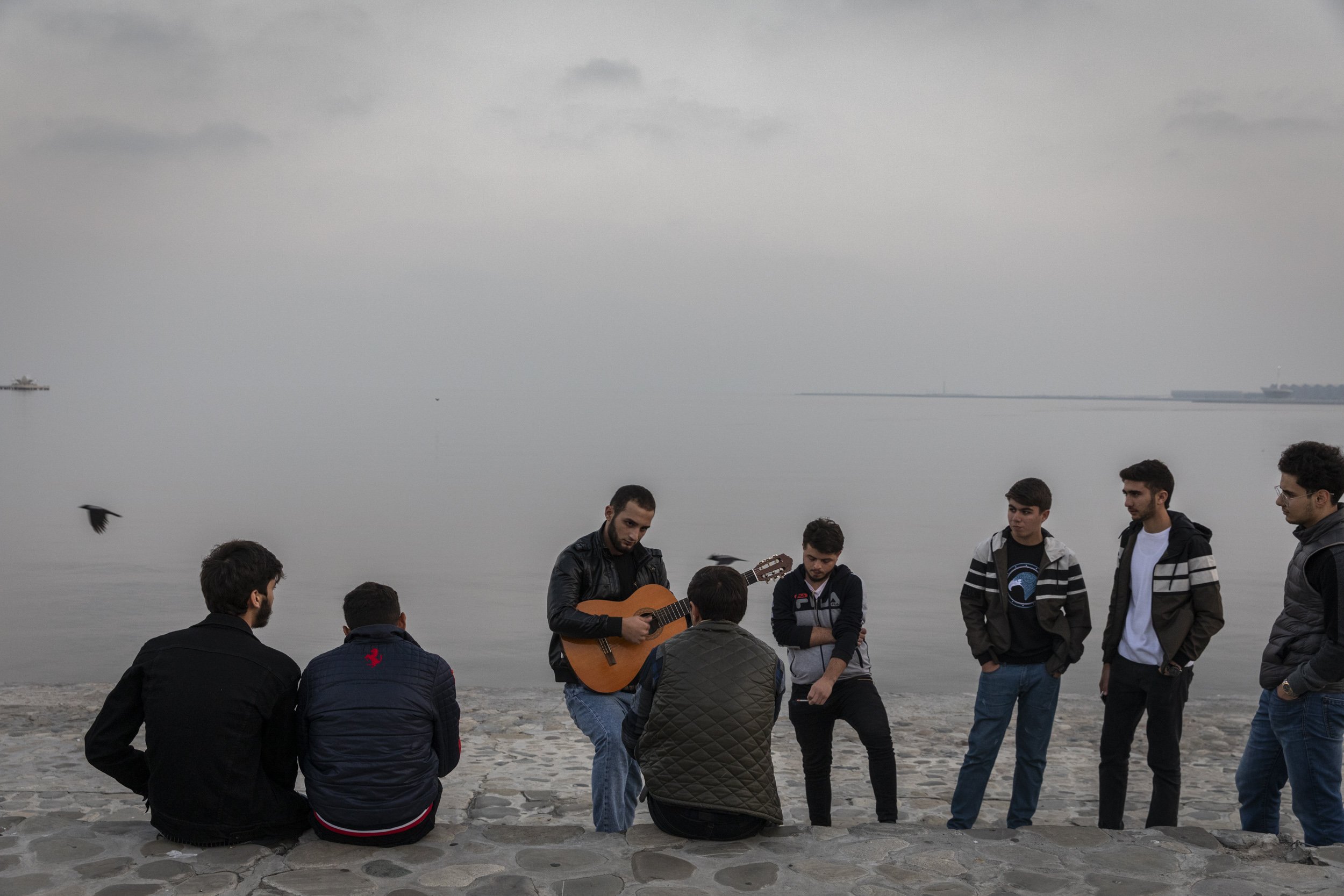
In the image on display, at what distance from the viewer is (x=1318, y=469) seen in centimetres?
489

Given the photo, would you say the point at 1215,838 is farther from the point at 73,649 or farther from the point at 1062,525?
the point at 1062,525

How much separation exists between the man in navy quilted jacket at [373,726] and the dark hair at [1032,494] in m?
2.95

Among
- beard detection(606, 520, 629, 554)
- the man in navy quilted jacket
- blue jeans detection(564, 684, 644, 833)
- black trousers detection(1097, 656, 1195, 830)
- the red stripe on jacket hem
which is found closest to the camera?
the man in navy quilted jacket

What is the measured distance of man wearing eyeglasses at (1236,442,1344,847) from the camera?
4.79 meters

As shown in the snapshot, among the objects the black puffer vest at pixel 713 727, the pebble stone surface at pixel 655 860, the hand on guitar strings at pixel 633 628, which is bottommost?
the pebble stone surface at pixel 655 860

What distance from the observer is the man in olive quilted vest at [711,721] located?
466 centimetres

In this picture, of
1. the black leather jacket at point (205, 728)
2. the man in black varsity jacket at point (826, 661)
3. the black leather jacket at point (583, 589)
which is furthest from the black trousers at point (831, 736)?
the black leather jacket at point (205, 728)

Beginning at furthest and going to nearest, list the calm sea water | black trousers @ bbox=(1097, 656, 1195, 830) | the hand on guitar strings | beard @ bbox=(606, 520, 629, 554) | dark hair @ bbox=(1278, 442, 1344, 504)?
the calm sea water → beard @ bbox=(606, 520, 629, 554) → the hand on guitar strings → black trousers @ bbox=(1097, 656, 1195, 830) → dark hair @ bbox=(1278, 442, 1344, 504)

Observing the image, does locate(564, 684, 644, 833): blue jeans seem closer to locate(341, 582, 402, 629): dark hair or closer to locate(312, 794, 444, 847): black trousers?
locate(312, 794, 444, 847): black trousers

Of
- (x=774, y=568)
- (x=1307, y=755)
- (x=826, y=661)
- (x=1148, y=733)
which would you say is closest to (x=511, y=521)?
(x=774, y=568)

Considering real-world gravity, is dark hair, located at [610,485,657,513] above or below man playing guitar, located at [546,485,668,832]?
above

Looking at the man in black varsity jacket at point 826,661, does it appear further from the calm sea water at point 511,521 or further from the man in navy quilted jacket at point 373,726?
the calm sea water at point 511,521

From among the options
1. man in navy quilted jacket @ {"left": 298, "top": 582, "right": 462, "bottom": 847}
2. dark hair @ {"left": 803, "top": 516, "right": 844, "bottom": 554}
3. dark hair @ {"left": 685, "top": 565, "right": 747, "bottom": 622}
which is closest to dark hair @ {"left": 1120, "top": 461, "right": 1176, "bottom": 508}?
dark hair @ {"left": 803, "top": 516, "right": 844, "bottom": 554}

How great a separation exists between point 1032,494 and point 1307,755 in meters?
1.66
